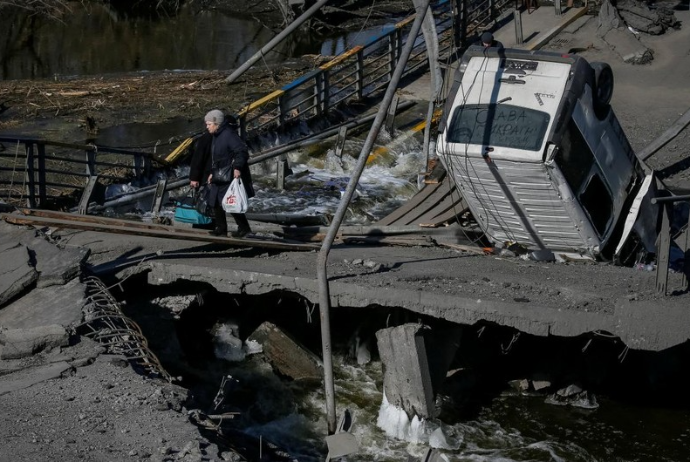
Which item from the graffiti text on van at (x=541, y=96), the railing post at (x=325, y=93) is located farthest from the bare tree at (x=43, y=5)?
the graffiti text on van at (x=541, y=96)

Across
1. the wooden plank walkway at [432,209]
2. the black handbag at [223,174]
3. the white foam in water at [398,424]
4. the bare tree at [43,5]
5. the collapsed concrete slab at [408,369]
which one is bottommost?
the white foam in water at [398,424]

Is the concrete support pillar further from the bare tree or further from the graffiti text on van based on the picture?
the bare tree

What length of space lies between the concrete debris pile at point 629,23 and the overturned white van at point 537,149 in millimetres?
10010

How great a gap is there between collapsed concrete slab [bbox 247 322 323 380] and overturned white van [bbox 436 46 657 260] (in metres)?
2.80

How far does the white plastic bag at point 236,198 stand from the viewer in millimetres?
11703

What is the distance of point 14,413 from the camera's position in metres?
8.45

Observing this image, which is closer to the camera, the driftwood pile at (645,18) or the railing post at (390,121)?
the railing post at (390,121)

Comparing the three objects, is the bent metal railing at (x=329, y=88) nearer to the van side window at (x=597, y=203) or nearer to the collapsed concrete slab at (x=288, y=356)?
the collapsed concrete slab at (x=288, y=356)

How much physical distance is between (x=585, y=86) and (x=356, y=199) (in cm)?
615

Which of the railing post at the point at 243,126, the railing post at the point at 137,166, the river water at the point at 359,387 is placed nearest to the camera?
the river water at the point at 359,387

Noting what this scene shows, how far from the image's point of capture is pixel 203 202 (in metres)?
12.2

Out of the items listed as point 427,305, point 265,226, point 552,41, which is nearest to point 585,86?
point 427,305

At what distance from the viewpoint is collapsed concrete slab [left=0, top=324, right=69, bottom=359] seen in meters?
9.69

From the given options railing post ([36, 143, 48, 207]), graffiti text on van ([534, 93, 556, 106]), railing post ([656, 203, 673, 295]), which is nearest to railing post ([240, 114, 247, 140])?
railing post ([36, 143, 48, 207])
